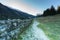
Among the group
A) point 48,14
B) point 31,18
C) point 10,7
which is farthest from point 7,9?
point 48,14

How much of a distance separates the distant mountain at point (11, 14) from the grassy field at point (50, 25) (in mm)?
589

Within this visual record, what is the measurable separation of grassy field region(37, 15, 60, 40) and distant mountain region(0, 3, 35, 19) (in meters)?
0.59

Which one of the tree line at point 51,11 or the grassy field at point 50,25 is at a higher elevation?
the tree line at point 51,11

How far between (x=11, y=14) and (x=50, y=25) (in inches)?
70.5

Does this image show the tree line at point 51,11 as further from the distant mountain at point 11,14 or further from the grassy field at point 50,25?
the distant mountain at point 11,14

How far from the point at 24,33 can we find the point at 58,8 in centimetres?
222

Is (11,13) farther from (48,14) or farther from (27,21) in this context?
(48,14)

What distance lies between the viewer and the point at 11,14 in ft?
21.7

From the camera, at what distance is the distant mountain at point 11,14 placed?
21.3 ft

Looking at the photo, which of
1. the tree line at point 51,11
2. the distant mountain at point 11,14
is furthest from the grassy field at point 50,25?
the distant mountain at point 11,14

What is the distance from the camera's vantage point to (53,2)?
6.41 m

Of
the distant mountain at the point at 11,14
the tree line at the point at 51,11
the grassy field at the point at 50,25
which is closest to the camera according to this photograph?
the grassy field at the point at 50,25

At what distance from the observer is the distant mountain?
6.50 metres

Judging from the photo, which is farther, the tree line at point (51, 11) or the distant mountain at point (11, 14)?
the distant mountain at point (11, 14)
